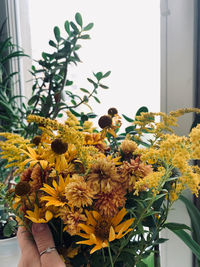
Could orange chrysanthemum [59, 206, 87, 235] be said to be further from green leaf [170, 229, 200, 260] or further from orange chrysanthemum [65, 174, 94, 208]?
green leaf [170, 229, 200, 260]

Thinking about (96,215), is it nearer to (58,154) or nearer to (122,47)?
(58,154)

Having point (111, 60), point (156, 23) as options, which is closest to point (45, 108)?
point (111, 60)

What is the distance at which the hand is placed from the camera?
15.7 inches

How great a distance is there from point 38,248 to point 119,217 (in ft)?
0.45

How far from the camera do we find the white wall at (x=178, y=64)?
78 cm

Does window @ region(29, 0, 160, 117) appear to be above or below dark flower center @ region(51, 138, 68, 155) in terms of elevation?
above

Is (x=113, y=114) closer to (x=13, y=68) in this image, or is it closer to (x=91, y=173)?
(x=91, y=173)

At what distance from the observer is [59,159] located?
0.41 meters

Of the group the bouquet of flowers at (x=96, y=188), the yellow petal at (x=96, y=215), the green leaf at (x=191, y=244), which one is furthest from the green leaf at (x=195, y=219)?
the yellow petal at (x=96, y=215)

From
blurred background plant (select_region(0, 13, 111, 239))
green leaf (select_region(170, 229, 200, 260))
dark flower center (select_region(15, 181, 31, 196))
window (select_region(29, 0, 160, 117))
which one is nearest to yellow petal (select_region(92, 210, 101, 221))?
dark flower center (select_region(15, 181, 31, 196))

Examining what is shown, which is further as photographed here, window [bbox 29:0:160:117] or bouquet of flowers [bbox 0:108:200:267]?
window [bbox 29:0:160:117]

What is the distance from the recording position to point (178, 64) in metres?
0.81

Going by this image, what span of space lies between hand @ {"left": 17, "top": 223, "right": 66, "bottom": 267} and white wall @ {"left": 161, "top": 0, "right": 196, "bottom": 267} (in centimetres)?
55

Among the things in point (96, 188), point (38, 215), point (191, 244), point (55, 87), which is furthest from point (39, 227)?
point (55, 87)
